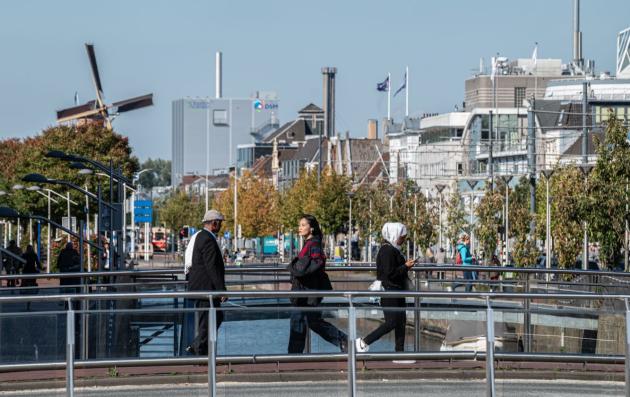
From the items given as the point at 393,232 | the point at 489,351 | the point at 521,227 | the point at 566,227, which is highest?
the point at 393,232

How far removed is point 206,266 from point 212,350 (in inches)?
129

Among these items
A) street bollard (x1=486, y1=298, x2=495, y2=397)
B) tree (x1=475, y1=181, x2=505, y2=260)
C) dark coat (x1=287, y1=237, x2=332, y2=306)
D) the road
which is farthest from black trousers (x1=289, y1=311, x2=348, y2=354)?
tree (x1=475, y1=181, x2=505, y2=260)

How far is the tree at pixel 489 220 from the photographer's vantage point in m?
75.4

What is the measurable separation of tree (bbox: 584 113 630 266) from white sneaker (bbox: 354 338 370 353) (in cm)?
3302

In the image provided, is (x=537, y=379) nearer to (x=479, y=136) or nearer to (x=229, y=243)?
(x=479, y=136)

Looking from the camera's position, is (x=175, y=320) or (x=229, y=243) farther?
(x=229, y=243)

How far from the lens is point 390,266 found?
17.8 meters

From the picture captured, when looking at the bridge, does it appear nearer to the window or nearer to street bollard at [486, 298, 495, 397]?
street bollard at [486, 298, 495, 397]

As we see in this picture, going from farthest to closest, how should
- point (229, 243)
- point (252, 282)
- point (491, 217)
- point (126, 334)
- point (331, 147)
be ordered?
point (331, 147)
point (229, 243)
point (491, 217)
point (252, 282)
point (126, 334)

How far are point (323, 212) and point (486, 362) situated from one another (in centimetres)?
9947

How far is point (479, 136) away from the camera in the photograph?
5182 inches

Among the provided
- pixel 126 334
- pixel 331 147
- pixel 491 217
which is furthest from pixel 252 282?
pixel 331 147

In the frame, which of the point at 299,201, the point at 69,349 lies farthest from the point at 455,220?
the point at 69,349

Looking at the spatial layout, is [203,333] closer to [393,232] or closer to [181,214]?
[393,232]
